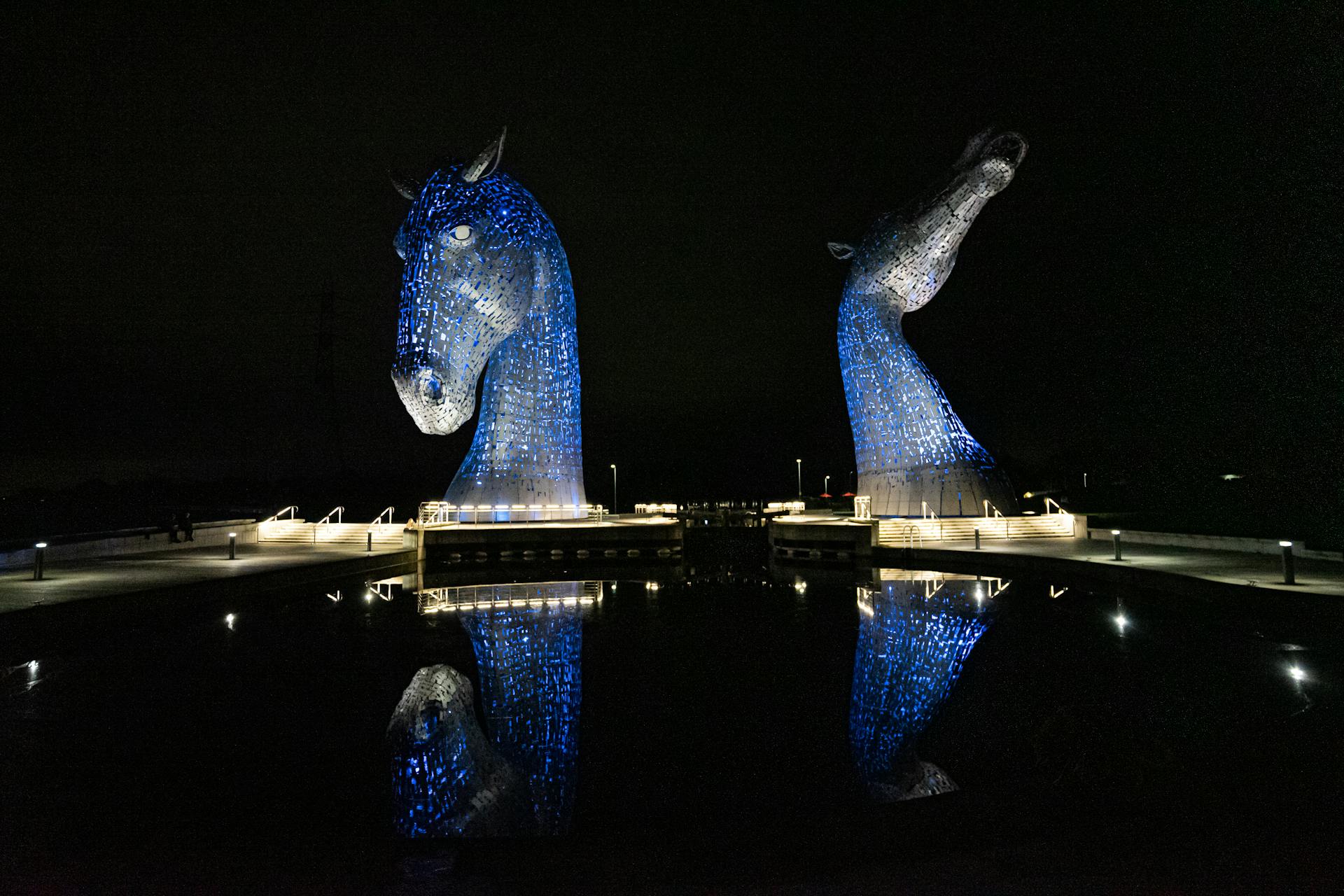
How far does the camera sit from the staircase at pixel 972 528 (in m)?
20.8

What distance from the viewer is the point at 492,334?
63.2 feet

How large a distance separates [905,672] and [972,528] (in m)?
14.8

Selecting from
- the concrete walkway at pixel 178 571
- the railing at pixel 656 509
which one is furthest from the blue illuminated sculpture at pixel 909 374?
the concrete walkway at pixel 178 571

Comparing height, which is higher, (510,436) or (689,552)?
(510,436)

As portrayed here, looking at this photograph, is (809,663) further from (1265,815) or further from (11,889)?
(11,889)

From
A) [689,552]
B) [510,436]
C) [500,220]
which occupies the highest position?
[500,220]

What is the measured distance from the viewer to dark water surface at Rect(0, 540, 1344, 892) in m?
3.50

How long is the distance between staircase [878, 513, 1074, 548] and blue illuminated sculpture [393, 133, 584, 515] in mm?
8795

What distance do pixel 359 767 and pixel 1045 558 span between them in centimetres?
1459

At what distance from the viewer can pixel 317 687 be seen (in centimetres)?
729

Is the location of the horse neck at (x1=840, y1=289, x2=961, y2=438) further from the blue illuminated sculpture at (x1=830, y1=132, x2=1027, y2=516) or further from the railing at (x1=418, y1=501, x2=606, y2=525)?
the railing at (x1=418, y1=501, x2=606, y2=525)

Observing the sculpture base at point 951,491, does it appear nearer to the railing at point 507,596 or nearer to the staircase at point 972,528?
the staircase at point 972,528

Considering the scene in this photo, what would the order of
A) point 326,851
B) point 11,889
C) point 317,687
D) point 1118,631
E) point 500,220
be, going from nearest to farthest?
point 11,889, point 326,851, point 317,687, point 1118,631, point 500,220

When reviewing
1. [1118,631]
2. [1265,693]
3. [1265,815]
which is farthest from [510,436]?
[1265,815]
